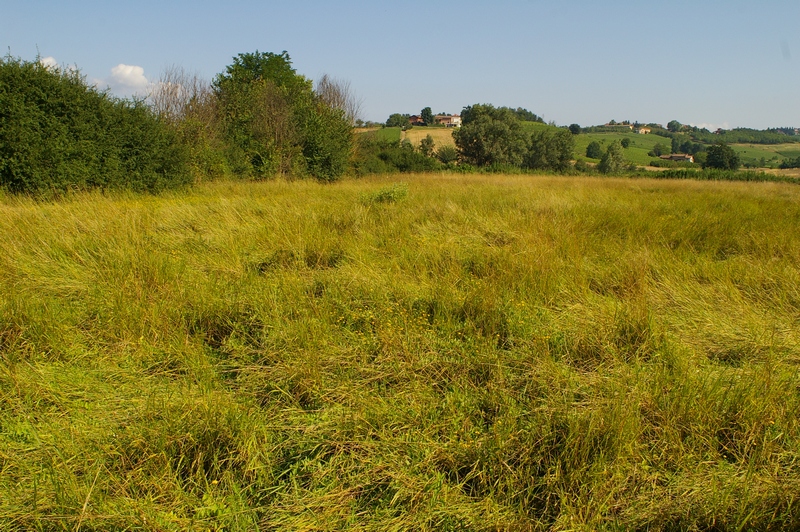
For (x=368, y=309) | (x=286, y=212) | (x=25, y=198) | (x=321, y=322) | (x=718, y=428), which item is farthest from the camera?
(x=25, y=198)

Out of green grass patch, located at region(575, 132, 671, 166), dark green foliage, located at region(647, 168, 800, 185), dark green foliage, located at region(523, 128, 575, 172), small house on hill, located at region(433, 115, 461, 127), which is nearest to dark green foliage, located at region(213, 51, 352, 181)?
dark green foliage, located at region(647, 168, 800, 185)

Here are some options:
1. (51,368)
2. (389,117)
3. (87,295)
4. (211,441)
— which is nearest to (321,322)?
(211,441)

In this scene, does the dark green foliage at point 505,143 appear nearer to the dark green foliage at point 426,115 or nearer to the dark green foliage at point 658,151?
the dark green foliage at point 658,151

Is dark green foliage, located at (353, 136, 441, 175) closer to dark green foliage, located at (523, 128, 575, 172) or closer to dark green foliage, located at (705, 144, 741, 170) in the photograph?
dark green foliage, located at (523, 128, 575, 172)

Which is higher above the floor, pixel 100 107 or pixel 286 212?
pixel 100 107

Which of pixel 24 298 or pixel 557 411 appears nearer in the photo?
pixel 557 411

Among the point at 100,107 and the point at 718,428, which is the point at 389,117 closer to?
the point at 100,107

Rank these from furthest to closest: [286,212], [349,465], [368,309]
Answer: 1. [286,212]
2. [368,309]
3. [349,465]

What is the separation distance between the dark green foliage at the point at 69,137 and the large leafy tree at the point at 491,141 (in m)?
37.8

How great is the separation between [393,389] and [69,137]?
10025 millimetres

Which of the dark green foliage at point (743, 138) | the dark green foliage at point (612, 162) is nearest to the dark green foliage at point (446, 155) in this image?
the dark green foliage at point (612, 162)

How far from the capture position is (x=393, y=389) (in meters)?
2.36

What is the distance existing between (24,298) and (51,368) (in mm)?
1093

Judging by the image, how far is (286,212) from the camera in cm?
700
